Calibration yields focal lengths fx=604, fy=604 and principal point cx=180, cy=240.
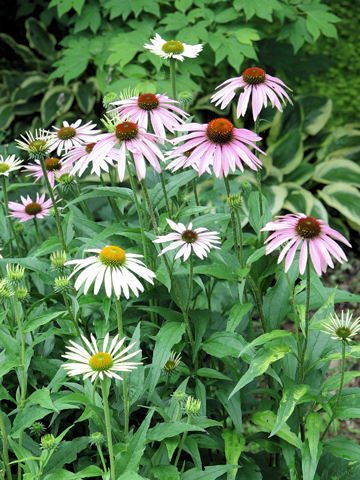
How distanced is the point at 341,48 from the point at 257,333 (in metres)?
3.87

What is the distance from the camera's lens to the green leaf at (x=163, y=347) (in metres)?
1.56

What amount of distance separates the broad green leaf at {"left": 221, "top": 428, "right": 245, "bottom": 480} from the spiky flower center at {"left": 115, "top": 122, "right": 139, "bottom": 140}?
88cm

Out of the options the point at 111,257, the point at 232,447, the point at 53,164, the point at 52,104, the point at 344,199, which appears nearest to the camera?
the point at 111,257

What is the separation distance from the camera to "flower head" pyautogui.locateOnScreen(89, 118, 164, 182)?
1.48 meters

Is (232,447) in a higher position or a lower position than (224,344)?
lower

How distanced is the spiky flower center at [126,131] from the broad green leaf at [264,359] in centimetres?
64

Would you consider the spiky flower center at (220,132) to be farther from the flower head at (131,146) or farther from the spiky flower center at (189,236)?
the spiky flower center at (189,236)

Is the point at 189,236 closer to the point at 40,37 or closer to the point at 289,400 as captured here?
the point at 289,400

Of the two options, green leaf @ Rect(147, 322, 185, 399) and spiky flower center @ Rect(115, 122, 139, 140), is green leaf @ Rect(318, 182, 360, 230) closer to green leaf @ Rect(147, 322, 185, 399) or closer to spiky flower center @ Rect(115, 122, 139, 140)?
green leaf @ Rect(147, 322, 185, 399)

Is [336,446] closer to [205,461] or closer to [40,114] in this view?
[205,461]

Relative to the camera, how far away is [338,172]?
4.09m

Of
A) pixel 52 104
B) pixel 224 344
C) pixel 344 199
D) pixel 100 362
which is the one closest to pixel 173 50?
pixel 224 344

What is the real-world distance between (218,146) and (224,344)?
21.6 inches

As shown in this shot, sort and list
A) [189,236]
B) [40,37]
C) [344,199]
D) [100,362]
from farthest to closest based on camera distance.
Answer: [40,37] → [344,199] → [189,236] → [100,362]
